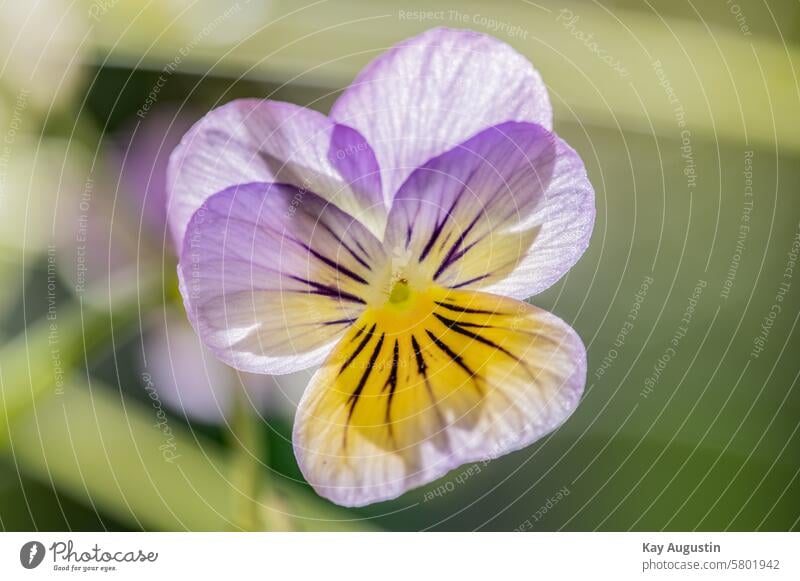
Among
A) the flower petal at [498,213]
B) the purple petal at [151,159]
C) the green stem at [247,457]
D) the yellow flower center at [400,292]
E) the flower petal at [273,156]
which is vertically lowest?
the green stem at [247,457]

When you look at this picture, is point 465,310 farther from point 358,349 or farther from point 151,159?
point 151,159

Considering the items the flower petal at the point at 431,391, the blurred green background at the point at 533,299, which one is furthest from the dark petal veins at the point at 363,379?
the blurred green background at the point at 533,299

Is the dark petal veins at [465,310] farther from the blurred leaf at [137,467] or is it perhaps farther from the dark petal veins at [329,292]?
the blurred leaf at [137,467]

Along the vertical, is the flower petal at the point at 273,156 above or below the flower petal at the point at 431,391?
above

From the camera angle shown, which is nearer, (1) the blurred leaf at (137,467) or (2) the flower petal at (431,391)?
(2) the flower petal at (431,391)
